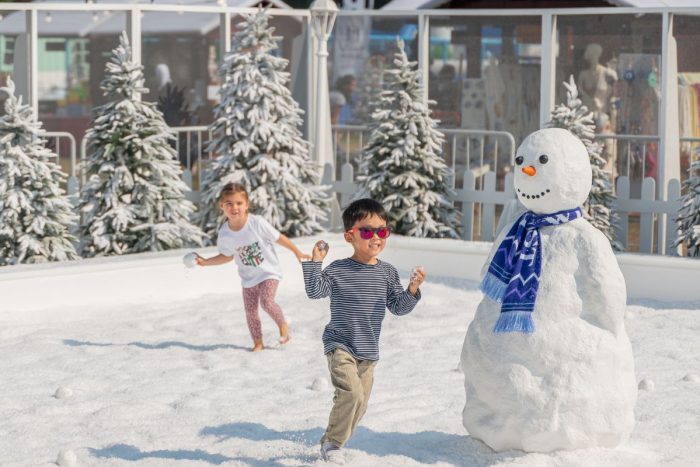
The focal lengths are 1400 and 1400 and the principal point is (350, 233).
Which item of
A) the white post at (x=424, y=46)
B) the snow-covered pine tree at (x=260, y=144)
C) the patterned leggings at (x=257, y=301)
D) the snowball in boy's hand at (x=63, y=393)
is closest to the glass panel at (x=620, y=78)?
the white post at (x=424, y=46)

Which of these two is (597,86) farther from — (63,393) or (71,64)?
(63,393)

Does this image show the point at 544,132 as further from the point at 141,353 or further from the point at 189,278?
the point at 189,278

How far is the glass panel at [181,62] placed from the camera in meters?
13.2

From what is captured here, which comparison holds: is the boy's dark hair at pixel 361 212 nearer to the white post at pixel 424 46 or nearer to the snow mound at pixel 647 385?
the snow mound at pixel 647 385

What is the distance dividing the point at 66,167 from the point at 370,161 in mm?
2796

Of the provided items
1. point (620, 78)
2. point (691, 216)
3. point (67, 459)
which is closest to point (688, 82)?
point (620, 78)

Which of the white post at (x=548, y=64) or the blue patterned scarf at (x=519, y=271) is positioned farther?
the white post at (x=548, y=64)

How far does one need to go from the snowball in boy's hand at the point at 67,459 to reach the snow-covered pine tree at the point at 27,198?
14.8 feet

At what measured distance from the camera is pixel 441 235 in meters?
12.9

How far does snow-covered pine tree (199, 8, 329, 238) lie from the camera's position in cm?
1248

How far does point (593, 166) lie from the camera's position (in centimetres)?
1237

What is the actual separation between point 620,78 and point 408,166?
2306mm

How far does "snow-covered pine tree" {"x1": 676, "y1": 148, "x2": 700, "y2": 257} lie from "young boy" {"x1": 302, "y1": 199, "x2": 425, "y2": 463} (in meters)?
5.60

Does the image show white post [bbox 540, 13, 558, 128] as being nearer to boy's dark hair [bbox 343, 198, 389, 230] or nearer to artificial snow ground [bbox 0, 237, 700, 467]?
artificial snow ground [bbox 0, 237, 700, 467]
